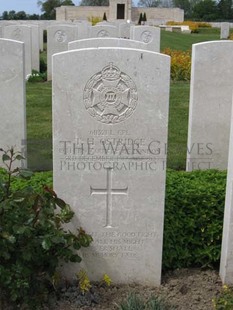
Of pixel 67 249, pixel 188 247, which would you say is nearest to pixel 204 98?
pixel 188 247

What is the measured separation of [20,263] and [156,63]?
61.4 inches

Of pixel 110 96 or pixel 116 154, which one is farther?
pixel 116 154

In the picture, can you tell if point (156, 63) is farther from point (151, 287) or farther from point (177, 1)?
point (177, 1)

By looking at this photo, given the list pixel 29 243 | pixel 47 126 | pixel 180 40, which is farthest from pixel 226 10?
pixel 29 243

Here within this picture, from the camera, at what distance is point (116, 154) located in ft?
12.0

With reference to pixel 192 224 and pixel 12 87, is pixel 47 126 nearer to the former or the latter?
pixel 12 87

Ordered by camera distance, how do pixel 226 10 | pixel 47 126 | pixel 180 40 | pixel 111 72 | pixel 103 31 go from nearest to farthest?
pixel 111 72 < pixel 47 126 < pixel 103 31 < pixel 180 40 < pixel 226 10

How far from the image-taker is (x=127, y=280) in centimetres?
391

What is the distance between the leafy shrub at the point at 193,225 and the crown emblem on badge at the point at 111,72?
1.06m

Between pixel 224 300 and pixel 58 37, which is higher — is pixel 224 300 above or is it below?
below

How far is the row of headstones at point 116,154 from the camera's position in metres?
3.50

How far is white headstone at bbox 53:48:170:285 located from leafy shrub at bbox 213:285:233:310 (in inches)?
19.3

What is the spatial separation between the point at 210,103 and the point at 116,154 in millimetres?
2354

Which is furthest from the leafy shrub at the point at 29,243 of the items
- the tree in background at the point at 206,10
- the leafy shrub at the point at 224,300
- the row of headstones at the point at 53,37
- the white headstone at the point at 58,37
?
the tree in background at the point at 206,10
